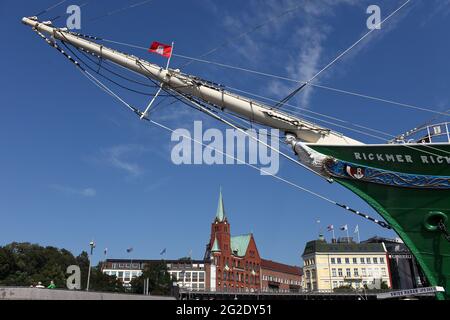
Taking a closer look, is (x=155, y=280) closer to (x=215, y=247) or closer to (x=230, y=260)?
(x=215, y=247)

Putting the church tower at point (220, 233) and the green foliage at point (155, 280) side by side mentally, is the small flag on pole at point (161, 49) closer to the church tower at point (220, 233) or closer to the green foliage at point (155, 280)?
the green foliage at point (155, 280)

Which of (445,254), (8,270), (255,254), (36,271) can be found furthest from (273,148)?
(255,254)

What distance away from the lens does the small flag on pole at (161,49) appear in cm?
2020

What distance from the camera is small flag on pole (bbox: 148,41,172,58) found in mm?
20203

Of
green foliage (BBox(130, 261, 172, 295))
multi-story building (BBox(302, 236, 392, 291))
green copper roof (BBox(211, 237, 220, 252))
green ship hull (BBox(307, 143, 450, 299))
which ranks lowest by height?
green ship hull (BBox(307, 143, 450, 299))

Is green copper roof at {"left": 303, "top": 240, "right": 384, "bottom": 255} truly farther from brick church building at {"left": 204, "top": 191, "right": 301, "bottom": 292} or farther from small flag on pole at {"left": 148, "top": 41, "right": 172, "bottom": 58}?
small flag on pole at {"left": 148, "top": 41, "right": 172, "bottom": 58}

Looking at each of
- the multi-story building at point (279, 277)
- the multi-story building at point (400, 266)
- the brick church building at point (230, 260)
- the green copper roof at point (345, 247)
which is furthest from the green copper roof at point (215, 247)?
the multi-story building at point (400, 266)

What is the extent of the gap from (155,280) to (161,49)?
3614 inches

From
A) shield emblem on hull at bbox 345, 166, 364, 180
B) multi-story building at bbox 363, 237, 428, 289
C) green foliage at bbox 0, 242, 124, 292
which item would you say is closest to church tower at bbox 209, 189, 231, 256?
green foliage at bbox 0, 242, 124, 292

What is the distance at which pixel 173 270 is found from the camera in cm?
Answer: 14500

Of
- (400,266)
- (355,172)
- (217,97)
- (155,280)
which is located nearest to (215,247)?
(155,280)

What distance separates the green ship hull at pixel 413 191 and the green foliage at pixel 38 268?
76.1 meters

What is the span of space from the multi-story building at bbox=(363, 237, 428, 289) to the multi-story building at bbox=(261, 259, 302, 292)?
1379 inches
